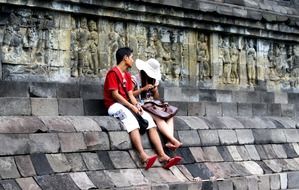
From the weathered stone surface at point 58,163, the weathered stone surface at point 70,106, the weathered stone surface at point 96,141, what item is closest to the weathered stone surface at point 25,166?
the weathered stone surface at point 58,163

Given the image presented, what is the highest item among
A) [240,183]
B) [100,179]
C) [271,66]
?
[271,66]

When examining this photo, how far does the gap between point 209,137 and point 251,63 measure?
4311 mm

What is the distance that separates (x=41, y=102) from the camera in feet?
36.0

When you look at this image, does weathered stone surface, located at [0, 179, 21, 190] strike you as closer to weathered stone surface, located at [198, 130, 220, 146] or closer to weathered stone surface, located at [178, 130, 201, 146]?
weathered stone surface, located at [178, 130, 201, 146]

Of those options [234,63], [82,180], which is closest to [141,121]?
[82,180]

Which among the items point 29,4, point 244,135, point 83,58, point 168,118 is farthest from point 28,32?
point 244,135

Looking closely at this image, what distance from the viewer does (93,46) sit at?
1295cm

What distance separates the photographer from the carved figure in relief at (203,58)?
15.3m

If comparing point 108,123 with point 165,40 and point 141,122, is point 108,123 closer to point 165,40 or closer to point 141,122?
point 141,122

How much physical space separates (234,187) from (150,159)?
1945 mm

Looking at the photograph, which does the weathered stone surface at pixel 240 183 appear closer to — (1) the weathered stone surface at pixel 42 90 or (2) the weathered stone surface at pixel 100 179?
(2) the weathered stone surface at pixel 100 179

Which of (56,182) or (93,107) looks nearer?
(56,182)

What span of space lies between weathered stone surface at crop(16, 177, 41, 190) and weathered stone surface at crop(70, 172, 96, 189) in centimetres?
68

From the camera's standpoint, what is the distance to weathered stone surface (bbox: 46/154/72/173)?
9680 millimetres
